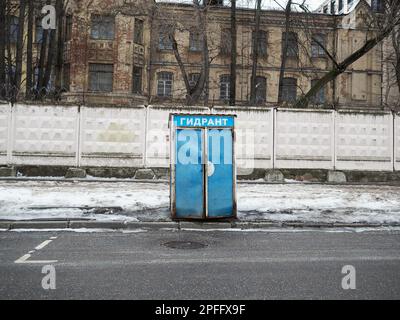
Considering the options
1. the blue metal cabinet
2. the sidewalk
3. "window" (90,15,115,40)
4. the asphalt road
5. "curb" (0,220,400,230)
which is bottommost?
the asphalt road

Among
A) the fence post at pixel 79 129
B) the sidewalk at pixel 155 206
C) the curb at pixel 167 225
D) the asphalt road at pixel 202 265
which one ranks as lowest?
the asphalt road at pixel 202 265

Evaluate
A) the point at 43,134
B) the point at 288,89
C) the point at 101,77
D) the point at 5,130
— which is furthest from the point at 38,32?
the point at 43,134

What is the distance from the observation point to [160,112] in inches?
685

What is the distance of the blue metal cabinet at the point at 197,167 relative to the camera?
34.0 ft

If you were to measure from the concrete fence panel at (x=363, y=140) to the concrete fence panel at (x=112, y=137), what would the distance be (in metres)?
7.87

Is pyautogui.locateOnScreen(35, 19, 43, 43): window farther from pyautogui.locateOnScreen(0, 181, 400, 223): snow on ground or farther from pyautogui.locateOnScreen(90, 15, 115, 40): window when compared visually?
pyautogui.locateOnScreen(0, 181, 400, 223): snow on ground

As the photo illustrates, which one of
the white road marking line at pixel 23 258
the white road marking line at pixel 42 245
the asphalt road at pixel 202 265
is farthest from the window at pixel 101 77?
the white road marking line at pixel 23 258

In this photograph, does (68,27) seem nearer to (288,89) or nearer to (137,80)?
(137,80)

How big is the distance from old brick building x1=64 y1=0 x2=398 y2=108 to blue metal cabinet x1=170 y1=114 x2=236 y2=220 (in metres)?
23.8

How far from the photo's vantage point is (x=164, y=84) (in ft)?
130

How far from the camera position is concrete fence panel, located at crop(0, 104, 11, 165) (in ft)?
54.9

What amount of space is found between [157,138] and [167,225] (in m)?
7.65

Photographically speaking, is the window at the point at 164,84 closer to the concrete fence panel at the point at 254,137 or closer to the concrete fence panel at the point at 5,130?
the concrete fence panel at the point at 254,137

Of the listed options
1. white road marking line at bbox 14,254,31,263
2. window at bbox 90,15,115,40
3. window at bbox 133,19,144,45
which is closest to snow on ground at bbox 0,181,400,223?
white road marking line at bbox 14,254,31,263
